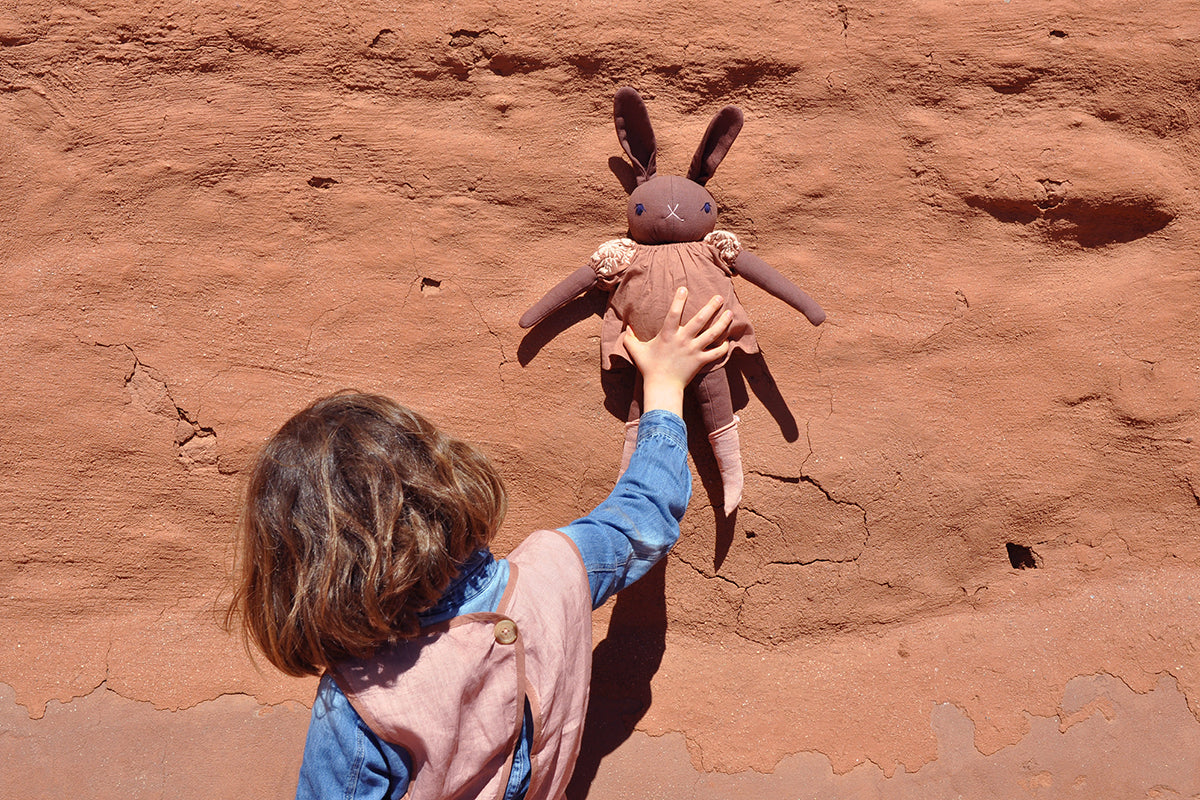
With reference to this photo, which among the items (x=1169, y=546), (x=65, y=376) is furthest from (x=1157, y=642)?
(x=65, y=376)

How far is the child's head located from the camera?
140 centimetres

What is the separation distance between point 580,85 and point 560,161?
0.85 feet

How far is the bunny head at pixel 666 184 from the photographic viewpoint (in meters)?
2.46

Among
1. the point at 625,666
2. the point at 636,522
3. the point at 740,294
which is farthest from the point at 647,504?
the point at 625,666

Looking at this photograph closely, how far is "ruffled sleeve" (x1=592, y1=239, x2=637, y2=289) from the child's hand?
0.22 meters

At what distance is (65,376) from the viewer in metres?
2.73

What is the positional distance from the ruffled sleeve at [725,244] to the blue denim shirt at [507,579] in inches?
26.5

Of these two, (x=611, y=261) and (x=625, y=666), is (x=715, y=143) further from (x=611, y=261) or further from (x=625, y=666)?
(x=625, y=666)

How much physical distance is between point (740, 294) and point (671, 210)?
40 cm

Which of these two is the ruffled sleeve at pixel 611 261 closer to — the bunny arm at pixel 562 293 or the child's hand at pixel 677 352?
A: the bunny arm at pixel 562 293

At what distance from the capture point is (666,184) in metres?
2.47

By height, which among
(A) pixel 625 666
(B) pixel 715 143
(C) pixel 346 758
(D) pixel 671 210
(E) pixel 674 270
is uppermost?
(B) pixel 715 143

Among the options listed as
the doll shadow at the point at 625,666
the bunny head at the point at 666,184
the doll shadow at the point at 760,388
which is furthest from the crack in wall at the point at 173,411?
the doll shadow at the point at 760,388

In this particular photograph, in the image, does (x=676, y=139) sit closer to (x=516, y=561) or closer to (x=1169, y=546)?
(x=516, y=561)
